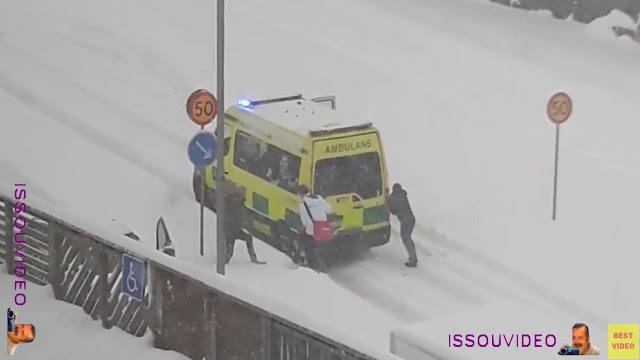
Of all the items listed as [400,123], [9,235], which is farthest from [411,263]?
[400,123]

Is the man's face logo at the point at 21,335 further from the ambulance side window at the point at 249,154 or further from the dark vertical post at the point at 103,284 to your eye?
the ambulance side window at the point at 249,154

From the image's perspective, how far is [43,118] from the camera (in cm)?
1794

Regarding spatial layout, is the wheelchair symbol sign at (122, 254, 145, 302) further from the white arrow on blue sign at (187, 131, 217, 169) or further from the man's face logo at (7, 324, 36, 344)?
the white arrow on blue sign at (187, 131, 217, 169)

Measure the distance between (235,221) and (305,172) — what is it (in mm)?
898

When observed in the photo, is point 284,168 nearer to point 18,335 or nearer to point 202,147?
point 202,147

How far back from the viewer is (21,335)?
32.1 feet

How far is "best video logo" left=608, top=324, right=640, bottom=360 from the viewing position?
38.2 ft

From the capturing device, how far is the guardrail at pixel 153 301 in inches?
337

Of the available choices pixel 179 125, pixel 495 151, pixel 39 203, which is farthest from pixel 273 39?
pixel 39 203

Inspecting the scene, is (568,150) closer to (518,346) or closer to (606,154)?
(606,154)

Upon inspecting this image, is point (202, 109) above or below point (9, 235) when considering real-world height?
above

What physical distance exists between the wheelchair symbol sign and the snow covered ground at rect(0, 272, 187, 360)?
358 mm

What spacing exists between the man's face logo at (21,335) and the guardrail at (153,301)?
1.82 ft

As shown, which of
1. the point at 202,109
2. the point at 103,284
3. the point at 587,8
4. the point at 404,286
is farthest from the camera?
the point at 587,8
